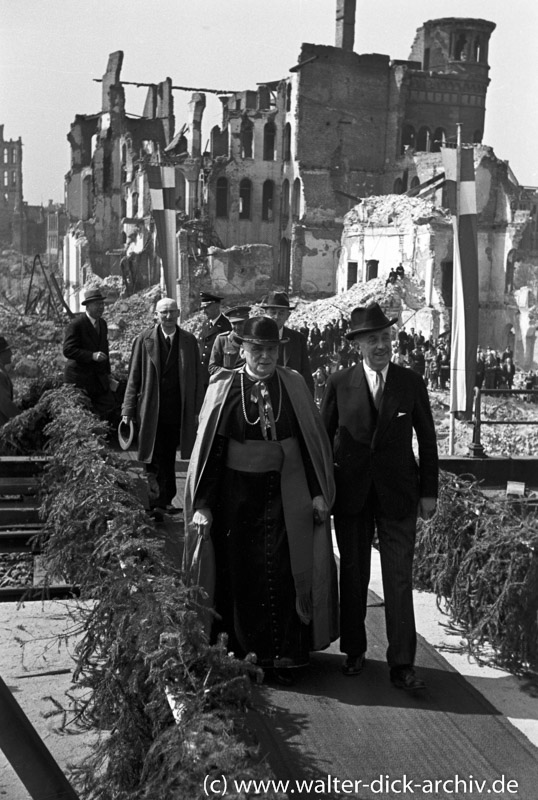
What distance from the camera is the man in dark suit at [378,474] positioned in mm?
4848

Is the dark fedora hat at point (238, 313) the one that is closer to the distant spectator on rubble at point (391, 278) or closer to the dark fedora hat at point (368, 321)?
the dark fedora hat at point (368, 321)

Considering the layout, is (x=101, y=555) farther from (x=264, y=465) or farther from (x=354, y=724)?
(x=354, y=724)

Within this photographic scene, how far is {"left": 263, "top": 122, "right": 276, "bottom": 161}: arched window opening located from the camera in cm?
5472

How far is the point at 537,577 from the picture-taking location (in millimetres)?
5184

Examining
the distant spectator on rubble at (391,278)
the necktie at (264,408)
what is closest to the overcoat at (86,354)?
the necktie at (264,408)

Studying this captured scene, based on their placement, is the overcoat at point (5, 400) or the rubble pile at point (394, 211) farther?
the rubble pile at point (394, 211)

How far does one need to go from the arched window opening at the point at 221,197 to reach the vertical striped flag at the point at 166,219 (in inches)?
1501

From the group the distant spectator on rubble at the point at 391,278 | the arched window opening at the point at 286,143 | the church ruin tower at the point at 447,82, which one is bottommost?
the distant spectator on rubble at the point at 391,278

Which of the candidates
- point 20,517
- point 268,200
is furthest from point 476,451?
point 268,200

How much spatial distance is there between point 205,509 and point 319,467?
2.00 ft

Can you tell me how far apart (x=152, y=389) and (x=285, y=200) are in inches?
1920

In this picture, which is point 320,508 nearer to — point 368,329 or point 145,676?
point 368,329

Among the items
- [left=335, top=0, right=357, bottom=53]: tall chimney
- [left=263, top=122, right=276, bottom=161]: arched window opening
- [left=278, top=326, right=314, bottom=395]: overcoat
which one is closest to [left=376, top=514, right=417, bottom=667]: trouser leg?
[left=278, top=326, right=314, bottom=395]: overcoat

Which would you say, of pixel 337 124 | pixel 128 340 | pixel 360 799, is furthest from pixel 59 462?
pixel 337 124
